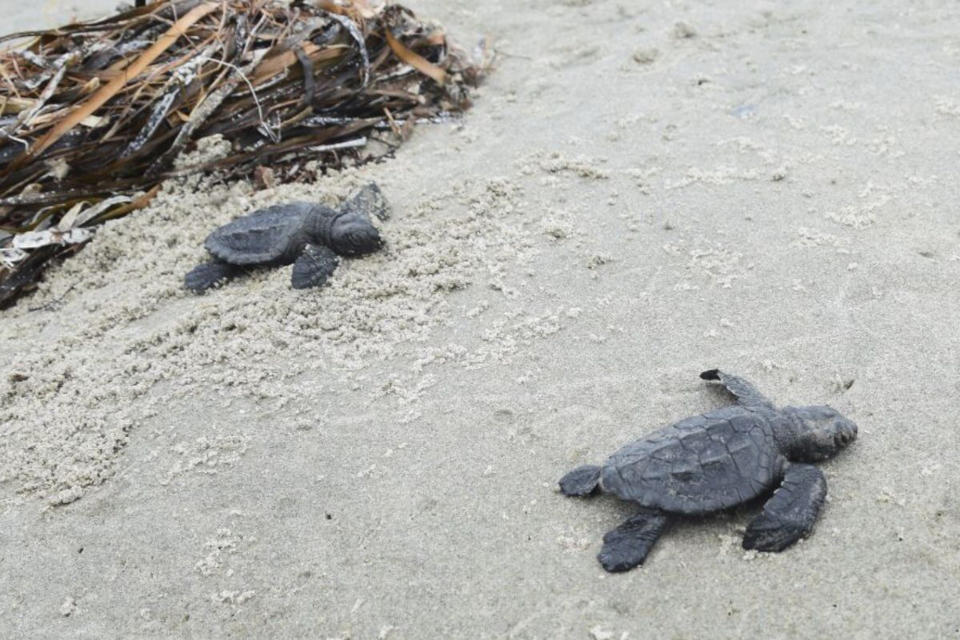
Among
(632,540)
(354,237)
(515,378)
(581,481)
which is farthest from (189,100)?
(632,540)

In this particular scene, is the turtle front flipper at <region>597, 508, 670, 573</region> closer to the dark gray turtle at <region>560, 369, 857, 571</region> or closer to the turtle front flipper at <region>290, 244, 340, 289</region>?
the dark gray turtle at <region>560, 369, 857, 571</region>

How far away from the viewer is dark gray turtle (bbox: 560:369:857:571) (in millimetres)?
1892

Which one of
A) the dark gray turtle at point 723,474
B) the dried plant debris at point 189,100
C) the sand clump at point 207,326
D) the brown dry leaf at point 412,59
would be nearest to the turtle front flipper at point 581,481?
the dark gray turtle at point 723,474

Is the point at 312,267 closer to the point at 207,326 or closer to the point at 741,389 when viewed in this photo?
the point at 207,326

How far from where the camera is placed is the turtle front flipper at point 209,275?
122 inches

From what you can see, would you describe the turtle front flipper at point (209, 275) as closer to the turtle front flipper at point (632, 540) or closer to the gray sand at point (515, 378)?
the gray sand at point (515, 378)

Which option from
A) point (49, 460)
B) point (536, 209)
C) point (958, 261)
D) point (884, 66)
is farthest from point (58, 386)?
point (884, 66)

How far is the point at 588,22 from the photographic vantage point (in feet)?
16.5

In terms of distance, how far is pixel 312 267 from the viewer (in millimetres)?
3010

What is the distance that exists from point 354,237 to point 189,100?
141 cm

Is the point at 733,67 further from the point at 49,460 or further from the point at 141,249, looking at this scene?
the point at 49,460

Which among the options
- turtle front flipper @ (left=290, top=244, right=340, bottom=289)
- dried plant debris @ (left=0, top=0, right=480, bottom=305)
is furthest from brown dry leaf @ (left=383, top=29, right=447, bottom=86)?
turtle front flipper @ (left=290, top=244, right=340, bottom=289)

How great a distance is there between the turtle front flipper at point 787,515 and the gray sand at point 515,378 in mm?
34

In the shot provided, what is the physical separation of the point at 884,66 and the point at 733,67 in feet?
2.31
